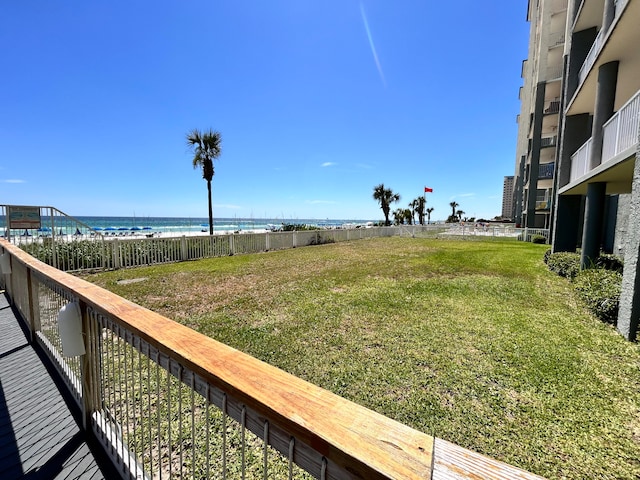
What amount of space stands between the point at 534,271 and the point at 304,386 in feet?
33.2

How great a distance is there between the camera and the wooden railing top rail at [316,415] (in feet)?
1.89

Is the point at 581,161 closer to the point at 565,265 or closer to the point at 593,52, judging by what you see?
the point at 593,52

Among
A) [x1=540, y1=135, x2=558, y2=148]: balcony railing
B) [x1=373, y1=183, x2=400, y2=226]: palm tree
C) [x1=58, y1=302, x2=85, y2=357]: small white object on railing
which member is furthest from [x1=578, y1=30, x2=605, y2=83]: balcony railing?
[x1=373, y1=183, x2=400, y2=226]: palm tree

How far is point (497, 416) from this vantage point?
8.02 ft

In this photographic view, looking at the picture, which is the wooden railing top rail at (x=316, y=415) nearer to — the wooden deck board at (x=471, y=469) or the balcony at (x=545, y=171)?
the wooden deck board at (x=471, y=469)

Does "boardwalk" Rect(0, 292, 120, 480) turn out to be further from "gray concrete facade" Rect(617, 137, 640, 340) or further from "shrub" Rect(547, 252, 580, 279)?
"shrub" Rect(547, 252, 580, 279)

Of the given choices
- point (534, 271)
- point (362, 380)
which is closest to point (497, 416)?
point (362, 380)

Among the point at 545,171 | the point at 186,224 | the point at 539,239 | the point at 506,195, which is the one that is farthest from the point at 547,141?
the point at 186,224

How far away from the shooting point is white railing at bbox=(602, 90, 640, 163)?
195 inches

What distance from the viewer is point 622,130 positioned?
→ 217 inches

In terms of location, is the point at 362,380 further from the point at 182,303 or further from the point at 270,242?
the point at 270,242

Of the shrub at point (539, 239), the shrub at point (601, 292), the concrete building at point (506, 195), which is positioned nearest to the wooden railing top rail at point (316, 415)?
the shrub at point (601, 292)

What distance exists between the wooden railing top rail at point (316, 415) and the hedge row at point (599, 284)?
5937 mm

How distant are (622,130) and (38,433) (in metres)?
9.27
